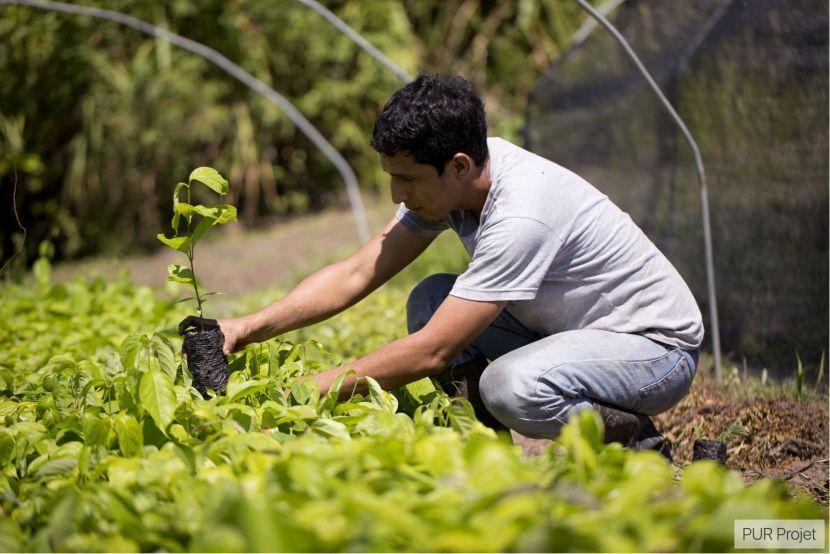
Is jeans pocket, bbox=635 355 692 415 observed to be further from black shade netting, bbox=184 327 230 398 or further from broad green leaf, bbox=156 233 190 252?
broad green leaf, bbox=156 233 190 252

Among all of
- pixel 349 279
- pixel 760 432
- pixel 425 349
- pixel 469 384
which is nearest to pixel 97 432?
pixel 425 349

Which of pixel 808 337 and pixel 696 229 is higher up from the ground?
pixel 696 229

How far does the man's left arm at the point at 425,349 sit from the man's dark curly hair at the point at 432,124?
1.20ft

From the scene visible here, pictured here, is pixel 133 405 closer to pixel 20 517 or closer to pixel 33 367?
pixel 20 517

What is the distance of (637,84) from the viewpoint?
3689mm

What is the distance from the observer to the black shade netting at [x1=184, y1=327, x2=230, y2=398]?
7.09ft

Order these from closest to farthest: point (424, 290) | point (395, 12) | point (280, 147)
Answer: point (424, 290), point (395, 12), point (280, 147)

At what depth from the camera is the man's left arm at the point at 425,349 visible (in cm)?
202

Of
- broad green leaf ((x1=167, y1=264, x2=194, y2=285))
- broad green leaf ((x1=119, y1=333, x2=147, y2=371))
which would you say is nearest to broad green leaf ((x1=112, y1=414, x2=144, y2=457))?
broad green leaf ((x1=119, y1=333, x2=147, y2=371))

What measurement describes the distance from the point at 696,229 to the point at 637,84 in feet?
2.36

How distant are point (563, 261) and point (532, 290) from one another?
0.52ft

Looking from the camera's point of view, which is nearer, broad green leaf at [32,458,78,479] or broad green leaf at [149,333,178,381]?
broad green leaf at [32,458,78,479]

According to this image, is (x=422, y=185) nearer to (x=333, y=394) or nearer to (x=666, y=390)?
(x=333, y=394)

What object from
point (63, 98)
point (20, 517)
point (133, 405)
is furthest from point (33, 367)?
point (63, 98)
